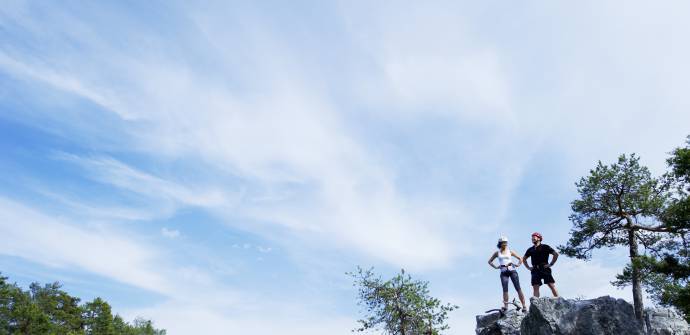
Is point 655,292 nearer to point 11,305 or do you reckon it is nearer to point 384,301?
point 384,301

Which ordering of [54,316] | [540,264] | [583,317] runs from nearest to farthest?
[583,317] < [540,264] < [54,316]

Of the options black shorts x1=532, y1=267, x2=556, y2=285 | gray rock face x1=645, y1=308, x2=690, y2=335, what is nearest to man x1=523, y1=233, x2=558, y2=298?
black shorts x1=532, y1=267, x2=556, y2=285

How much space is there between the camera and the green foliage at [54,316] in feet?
164

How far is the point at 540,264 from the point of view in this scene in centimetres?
1395

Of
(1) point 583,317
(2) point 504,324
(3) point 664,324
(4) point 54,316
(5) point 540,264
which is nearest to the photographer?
(1) point 583,317

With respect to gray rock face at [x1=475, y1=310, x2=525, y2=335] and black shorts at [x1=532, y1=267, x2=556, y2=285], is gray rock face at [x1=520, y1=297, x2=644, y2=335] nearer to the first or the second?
black shorts at [x1=532, y1=267, x2=556, y2=285]

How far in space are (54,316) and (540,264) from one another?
203ft

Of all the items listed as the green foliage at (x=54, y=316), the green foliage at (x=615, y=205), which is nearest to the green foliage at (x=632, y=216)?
the green foliage at (x=615, y=205)

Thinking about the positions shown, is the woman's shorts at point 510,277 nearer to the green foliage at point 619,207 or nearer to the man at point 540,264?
the man at point 540,264

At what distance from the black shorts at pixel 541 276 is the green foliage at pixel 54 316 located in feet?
180

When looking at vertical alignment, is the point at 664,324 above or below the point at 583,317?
above

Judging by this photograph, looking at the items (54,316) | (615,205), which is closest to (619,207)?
(615,205)

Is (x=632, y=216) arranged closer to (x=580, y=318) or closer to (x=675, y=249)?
(x=675, y=249)

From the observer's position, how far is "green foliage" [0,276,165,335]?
1966 inches
